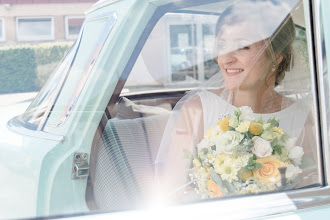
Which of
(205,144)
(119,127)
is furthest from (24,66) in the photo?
(205,144)

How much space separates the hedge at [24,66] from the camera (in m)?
1.34

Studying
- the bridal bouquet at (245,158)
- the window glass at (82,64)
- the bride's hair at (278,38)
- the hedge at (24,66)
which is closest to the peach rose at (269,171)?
the bridal bouquet at (245,158)

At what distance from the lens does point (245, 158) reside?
1523mm

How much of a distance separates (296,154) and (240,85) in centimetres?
58

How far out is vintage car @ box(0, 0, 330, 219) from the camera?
1301mm

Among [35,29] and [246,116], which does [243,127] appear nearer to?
[246,116]

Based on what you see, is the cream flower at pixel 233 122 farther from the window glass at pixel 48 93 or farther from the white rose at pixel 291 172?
the window glass at pixel 48 93

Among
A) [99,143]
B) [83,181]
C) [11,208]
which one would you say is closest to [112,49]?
[99,143]

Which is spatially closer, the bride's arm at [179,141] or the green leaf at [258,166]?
the green leaf at [258,166]

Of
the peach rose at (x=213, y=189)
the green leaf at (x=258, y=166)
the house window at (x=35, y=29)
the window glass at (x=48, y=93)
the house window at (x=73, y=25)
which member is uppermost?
the house window at (x=73, y=25)

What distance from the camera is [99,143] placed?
1689 mm

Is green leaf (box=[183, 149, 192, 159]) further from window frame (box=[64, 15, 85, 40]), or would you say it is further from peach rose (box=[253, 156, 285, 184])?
window frame (box=[64, 15, 85, 40])

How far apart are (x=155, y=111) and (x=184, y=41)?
1.78ft

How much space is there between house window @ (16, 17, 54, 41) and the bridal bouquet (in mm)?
722
